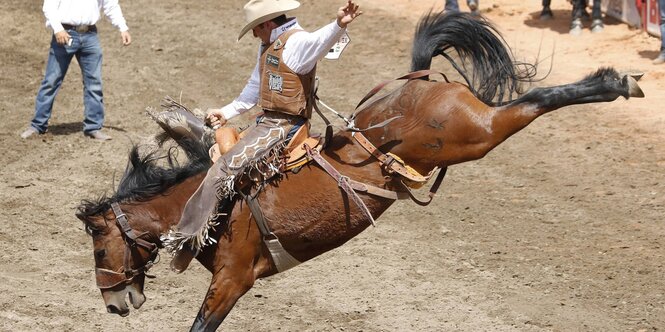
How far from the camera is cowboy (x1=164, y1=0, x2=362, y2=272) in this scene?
573 centimetres

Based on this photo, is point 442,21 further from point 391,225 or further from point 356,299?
point 391,225

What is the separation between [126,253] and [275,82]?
137cm

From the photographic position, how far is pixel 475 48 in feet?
20.2

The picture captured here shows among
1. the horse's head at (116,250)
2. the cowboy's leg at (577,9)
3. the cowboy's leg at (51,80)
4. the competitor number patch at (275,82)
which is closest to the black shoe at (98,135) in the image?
the cowboy's leg at (51,80)

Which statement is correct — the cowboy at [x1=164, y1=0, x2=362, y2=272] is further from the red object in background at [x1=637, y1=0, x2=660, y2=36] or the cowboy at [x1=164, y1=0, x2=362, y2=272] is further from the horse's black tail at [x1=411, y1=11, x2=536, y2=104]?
the red object in background at [x1=637, y1=0, x2=660, y2=36]

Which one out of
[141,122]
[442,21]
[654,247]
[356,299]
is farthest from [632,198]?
[141,122]

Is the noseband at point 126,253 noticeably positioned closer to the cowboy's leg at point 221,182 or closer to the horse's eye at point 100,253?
the horse's eye at point 100,253

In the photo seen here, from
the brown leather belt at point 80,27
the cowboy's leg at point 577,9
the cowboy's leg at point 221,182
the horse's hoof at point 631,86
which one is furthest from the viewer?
the cowboy's leg at point 577,9

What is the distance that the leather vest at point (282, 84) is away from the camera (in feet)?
18.9

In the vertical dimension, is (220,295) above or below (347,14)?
below

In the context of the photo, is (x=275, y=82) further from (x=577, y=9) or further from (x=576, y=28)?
(x=577, y=9)

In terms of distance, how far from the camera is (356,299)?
25.1 ft

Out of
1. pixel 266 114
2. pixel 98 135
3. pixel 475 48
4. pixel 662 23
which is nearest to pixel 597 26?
pixel 662 23

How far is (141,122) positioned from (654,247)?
613 cm
